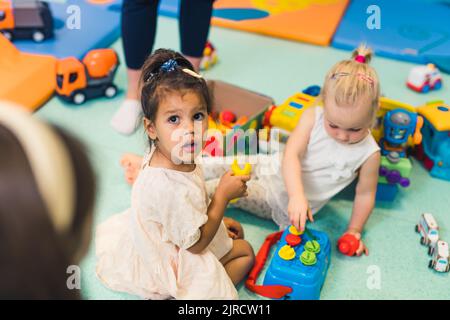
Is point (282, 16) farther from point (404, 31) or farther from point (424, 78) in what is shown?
point (424, 78)

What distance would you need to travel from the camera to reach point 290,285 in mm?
1058

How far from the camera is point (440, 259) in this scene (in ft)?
3.78

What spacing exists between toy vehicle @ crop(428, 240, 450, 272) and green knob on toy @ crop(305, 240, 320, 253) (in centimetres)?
29

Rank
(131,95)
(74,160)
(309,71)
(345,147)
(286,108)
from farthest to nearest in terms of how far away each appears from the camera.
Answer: (309,71)
(131,95)
(286,108)
(345,147)
(74,160)

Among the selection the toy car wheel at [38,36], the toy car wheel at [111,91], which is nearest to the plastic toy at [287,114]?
the toy car wheel at [111,91]

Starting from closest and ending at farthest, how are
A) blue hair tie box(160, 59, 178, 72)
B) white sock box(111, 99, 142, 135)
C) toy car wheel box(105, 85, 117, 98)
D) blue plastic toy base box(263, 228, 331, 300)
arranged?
blue hair tie box(160, 59, 178, 72) < blue plastic toy base box(263, 228, 331, 300) < white sock box(111, 99, 142, 135) < toy car wheel box(105, 85, 117, 98)

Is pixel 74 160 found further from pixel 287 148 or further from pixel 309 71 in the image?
pixel 309 71

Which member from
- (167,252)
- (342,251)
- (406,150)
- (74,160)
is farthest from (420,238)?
(74,160)

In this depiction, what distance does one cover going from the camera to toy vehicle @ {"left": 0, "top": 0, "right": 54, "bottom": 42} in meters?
1.75

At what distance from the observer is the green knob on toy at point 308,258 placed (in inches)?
41.4

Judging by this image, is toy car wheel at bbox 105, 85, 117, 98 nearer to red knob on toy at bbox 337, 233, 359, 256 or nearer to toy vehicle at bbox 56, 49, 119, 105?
toy vehicle at bbox 56, 49, 119, 105

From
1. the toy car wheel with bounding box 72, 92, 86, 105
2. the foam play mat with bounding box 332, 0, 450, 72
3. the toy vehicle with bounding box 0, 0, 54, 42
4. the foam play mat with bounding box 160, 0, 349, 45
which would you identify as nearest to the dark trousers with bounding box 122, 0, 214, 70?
the toy car wheel with bounding box 72, 92, 86, 105

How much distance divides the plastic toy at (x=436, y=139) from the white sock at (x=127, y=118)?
0.79 meters

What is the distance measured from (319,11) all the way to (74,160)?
1928mm
